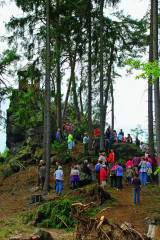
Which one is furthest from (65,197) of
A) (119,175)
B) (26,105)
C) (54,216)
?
(26,105)

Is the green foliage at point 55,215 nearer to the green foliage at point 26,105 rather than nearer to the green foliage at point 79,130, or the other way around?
the green foliage at point 26,105

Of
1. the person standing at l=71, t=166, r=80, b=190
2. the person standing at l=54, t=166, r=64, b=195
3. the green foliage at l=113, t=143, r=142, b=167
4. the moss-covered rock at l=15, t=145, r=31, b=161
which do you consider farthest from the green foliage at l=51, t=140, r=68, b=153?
the person standing at l=54, t=166, r=64, b=195

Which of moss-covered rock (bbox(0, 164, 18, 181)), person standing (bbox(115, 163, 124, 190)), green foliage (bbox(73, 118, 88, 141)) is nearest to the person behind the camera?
person standing (bbox(115, 163, 124, 190))

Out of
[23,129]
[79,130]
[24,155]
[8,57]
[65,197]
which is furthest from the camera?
[23,129]

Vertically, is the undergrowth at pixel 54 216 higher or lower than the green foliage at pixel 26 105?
lower

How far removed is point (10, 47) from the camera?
→ 60.6 ft

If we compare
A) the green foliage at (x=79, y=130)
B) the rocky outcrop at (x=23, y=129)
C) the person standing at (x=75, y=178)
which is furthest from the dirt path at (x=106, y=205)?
the green foliage at (x=79, y=130)

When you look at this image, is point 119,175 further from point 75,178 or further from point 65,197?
point 65,197

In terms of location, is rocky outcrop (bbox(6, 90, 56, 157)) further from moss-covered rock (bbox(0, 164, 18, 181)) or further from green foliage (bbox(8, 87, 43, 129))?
moss-covered rock (bbox(0, 164, 18, 181))

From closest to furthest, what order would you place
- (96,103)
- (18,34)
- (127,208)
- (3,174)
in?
(127,208)
(18,34)
(3,174)
(96,103)

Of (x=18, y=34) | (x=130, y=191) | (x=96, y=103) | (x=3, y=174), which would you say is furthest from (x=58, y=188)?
(x=96, y=103)

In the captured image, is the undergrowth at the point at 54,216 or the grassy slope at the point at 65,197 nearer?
the grassy slope at the point at 65,197

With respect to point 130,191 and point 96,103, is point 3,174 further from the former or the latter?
point 96,103

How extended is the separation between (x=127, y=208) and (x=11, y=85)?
1338 cm
